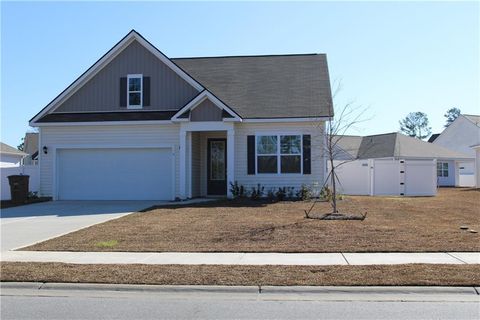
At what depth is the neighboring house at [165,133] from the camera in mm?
21609

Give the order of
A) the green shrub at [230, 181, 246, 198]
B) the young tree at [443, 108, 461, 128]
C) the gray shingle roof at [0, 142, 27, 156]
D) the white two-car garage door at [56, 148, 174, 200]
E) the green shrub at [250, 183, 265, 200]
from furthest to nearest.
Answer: the young tree at [443, 108, 461, 128] < the gray shingle roof at [0, 142, 27, 156] < the white two-car garage door at [56, 148, 174, 200] < the green shrub at [230, 181, 246, 198] < the green shrub at [250, 183, 265, 200]

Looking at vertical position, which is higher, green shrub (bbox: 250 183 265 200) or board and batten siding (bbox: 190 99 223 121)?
board and batten siding (bbox: 190 99 223 121)

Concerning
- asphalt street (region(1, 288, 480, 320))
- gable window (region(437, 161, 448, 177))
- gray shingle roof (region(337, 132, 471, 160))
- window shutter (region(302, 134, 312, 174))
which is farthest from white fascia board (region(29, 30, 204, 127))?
gable window (region(437, 161, 448, 177))

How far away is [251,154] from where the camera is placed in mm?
21891

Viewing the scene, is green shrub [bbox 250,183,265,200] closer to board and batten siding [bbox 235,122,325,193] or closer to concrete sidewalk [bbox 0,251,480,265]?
board and batten siding [bbox 235,122,325,193]

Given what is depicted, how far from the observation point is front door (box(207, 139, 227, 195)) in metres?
23.7

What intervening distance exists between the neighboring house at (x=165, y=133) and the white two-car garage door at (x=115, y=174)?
1.8 inches

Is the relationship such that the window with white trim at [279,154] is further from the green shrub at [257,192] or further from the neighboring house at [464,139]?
the neighboring house at [464,139]

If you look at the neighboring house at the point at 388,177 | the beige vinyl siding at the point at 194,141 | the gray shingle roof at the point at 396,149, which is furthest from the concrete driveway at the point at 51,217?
the gray shingle roof at the point at 396,149

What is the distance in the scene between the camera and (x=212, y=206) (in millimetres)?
18703

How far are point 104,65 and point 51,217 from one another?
28.0 ft

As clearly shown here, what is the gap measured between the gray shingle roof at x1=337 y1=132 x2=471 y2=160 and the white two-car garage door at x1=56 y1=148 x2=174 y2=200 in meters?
19.4

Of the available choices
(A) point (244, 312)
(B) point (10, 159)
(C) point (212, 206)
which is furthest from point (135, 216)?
(B) point (10, 159)

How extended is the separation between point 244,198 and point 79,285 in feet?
42.4
